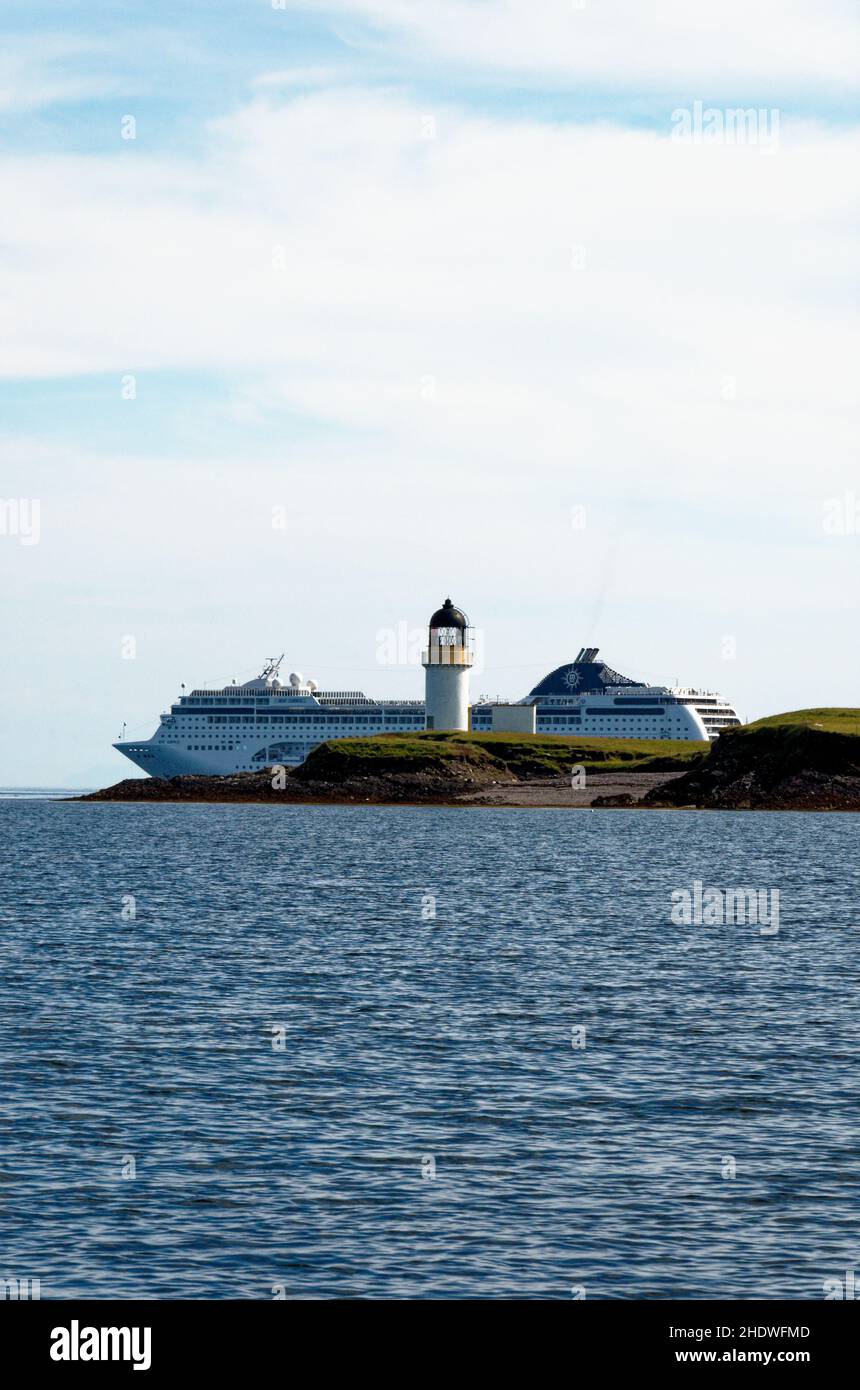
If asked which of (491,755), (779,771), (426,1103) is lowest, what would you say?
(426,1103)

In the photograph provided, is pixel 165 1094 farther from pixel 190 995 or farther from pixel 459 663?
pixel 459 663

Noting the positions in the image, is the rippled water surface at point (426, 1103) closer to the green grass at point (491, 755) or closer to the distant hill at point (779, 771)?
the distant hill at point (779, 771)

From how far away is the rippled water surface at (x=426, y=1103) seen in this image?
17.2 m

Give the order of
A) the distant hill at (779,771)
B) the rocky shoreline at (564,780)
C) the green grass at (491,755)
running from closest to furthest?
1. the distant hill at (779,771)
2. the rocky shoreline at (564,780)
3. the green grass at (491,755)

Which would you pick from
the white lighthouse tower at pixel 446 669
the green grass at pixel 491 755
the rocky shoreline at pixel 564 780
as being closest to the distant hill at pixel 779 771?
the rocky shoreline at pixel 564 780

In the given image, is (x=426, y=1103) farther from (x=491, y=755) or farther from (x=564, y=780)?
(x=491, y=755)

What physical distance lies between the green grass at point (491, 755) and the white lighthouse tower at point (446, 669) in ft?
8.18

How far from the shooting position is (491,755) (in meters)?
174

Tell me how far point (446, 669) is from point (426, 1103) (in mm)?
155659

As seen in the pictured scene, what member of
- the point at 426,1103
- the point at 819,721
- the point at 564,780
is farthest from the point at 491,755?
the point at 426,1103
